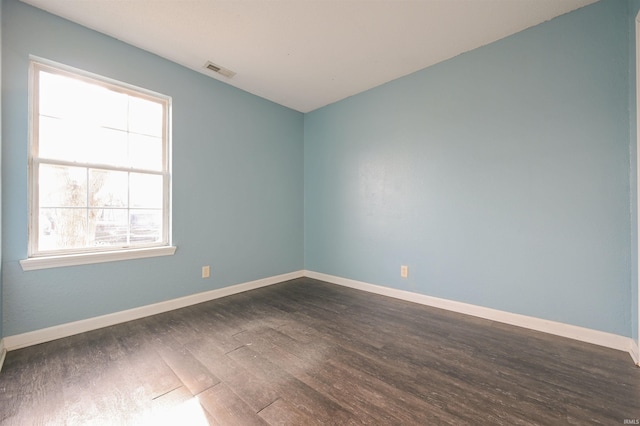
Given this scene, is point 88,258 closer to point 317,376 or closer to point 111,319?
point 111,319

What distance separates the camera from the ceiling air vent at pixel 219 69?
9.02 ft

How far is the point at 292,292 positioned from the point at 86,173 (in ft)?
8.04

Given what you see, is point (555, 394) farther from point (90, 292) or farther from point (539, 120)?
point (90, 292)

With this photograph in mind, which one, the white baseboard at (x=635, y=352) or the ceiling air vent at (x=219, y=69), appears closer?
the white baseboard at (x=635, y=352)

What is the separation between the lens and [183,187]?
109 inches

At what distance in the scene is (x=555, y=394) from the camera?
1412 mm

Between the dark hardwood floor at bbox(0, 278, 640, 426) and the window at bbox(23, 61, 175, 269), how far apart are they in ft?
2.62

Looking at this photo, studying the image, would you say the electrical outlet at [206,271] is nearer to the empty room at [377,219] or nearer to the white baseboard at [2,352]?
the empty room at [377,219]

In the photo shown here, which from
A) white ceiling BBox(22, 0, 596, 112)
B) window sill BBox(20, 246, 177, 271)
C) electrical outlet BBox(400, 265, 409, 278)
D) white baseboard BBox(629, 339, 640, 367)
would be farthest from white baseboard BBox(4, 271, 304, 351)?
white baseboard BBox(629, 339, 640, 367)

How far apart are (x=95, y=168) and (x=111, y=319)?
1.39 metres

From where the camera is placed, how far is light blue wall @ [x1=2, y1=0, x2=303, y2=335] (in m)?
1.89

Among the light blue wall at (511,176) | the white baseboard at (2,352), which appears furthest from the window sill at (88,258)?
the light blue wall at (511,176)

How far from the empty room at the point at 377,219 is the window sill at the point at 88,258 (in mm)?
13

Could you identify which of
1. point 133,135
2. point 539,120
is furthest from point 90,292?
point 539,120
